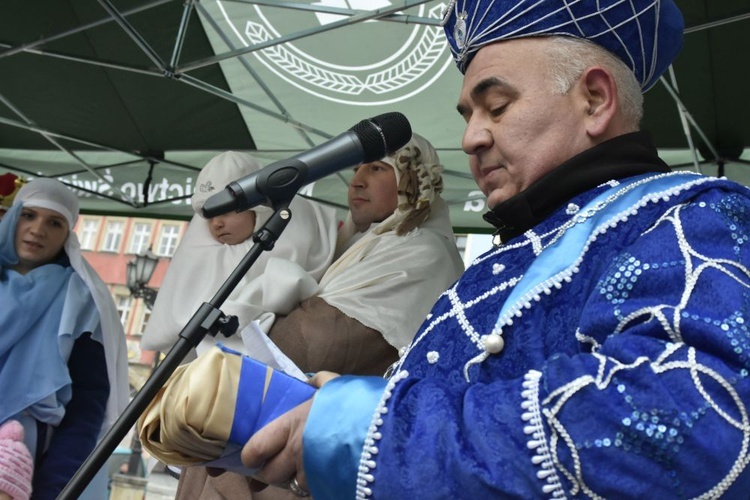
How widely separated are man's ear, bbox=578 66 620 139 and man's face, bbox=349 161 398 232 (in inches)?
78.0

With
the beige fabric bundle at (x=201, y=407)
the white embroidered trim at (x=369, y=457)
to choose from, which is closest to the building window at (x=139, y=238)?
the beige fabric bundle at (x=201, y=407)

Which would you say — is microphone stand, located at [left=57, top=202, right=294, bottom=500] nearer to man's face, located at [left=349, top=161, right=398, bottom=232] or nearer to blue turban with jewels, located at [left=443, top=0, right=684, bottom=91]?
blue turban with jewels, located at [left=443, top=0, right=684, bottom=91]

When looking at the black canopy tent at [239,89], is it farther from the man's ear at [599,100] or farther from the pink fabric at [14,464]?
the man's ear at [599,100]

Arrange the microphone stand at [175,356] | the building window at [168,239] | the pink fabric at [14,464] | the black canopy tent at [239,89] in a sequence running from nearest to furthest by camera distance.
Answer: the microphone stand at [175,356] → the pink fabric at [14,464] → the black canopy tent at [239,89] → the building window at [168,239]

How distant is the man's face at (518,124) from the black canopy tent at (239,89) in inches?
114

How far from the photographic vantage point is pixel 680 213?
141 centimetres

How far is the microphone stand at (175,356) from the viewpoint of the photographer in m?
1.75

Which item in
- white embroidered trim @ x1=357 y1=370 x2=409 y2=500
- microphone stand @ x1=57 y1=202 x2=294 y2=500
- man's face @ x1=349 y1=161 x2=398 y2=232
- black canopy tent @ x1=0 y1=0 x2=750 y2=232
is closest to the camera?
white embroidered trim @ x1=357 y1=370 x2=409 y2=500

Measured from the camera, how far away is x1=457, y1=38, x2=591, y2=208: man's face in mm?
1767

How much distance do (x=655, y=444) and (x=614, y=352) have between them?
151 millimetres

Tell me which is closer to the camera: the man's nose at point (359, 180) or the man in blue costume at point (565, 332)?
the man in blue costume at point (565, 332)

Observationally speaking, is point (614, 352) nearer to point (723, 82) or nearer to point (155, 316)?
point (155, 316)

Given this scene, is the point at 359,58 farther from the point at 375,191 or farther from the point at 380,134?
the point at 380,134

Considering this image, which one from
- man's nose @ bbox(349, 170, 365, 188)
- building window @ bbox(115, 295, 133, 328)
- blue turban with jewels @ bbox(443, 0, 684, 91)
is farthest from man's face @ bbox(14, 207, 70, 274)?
building window @ bbox(115, 295, 133, 328)
